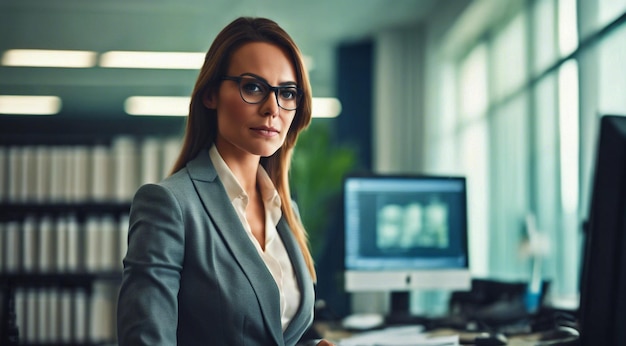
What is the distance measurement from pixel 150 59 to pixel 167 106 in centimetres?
156

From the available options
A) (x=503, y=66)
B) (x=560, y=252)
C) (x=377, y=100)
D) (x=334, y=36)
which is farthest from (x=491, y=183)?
(x=334, y=36)

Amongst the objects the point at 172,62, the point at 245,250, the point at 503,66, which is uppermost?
the point at 172,62

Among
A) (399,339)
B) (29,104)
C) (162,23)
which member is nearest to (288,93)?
(399,339)

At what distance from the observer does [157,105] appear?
357 inches

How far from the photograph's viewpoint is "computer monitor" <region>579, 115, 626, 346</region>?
0.84m

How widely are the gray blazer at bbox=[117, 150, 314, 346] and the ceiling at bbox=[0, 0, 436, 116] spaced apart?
5.16m

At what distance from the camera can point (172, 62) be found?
7.68 meters

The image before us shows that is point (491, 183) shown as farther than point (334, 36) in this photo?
No

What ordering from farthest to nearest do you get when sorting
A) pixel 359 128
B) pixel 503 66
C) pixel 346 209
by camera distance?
pixel 359 128 < pixel 503 66 < pixel 346 209

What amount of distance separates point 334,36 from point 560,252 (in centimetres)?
404

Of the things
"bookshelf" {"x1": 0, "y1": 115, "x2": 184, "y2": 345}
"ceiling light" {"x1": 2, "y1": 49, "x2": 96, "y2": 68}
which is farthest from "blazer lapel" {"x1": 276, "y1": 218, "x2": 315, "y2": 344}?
"ceiling light" {"x1": 2, "y1": 49, "x2": 96, "y2": 68}

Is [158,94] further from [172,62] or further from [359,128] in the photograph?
[359,128]

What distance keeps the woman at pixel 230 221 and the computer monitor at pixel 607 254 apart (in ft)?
1.57

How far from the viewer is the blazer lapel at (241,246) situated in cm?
110
